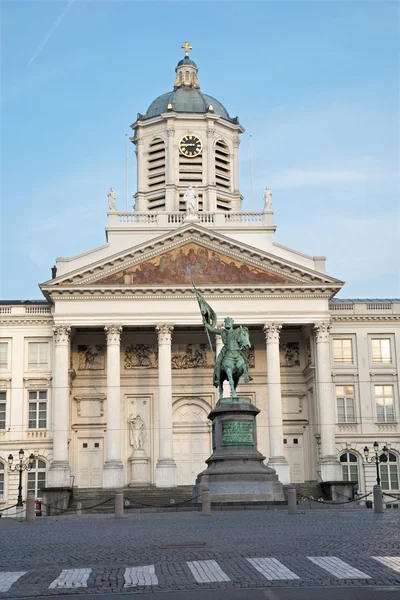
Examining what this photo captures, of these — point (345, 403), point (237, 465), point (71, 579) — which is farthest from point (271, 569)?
point (345, 403)

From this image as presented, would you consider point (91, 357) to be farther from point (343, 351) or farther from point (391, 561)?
point (391, 561)

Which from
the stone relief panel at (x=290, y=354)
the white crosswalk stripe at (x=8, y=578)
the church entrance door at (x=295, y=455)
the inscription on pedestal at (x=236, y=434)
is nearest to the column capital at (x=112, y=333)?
the stone relief panel at (x=290, y=354)

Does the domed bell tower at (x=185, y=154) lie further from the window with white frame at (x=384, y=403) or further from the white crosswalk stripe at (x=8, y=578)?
the white crosswalk stripe at (x=8, y=578)

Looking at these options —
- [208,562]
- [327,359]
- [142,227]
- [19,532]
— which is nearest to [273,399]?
[327,359]

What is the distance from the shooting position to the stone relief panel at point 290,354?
205 feet

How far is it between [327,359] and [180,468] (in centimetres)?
1214

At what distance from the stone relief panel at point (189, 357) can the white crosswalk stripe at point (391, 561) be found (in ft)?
154

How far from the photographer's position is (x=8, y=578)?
45.4 feet

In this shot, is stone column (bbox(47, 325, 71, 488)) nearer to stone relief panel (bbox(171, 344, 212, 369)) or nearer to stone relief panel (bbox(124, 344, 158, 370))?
stone relief panel (bbox(124, 344, 158, 370))

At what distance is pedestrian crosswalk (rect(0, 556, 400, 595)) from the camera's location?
511 inches

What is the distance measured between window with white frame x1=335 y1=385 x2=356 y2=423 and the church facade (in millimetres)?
69

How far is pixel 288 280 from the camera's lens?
57.9 m

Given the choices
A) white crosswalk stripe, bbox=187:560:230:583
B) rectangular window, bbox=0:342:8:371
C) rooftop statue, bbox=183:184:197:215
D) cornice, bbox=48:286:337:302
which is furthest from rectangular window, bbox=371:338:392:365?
white crosswalk stripe, bbox=187:560:230:583

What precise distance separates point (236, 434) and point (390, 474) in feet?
98.7
